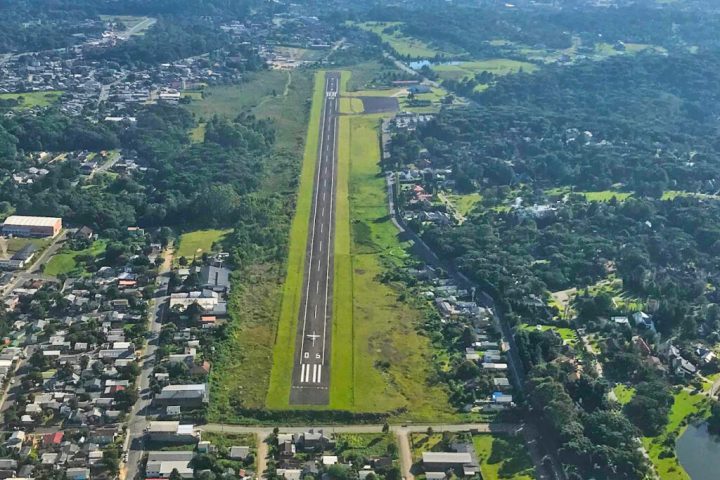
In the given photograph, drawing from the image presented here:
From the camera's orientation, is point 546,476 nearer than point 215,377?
Yes

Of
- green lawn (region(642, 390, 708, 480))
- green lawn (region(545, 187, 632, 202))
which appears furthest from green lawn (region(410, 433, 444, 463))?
green lawn (region(545, 187, 632, 202))

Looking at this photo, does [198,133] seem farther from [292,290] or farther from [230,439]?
[230,439]

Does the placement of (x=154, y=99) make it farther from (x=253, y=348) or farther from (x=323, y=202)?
(x=253, y=348)

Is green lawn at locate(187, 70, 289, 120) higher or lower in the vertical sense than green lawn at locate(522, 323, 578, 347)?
higher

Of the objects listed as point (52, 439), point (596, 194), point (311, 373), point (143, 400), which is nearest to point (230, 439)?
point (143, 400)

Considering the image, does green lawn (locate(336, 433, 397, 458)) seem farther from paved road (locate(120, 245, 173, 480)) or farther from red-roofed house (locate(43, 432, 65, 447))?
red-roofed house (locate(43, 432, 65, 447))

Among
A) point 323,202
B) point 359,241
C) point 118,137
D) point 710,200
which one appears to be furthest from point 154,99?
point 710,200

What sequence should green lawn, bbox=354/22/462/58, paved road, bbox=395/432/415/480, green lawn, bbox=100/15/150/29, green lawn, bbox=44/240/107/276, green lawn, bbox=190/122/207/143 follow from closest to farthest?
paved road, bbox=395/432/415/480
green lawn, bbox=44/240/107/276
green lawn, bbox=190/122/207/143
green lawn, bbox=354/22/462/58
green lawn, bbox=100/15/150/29
